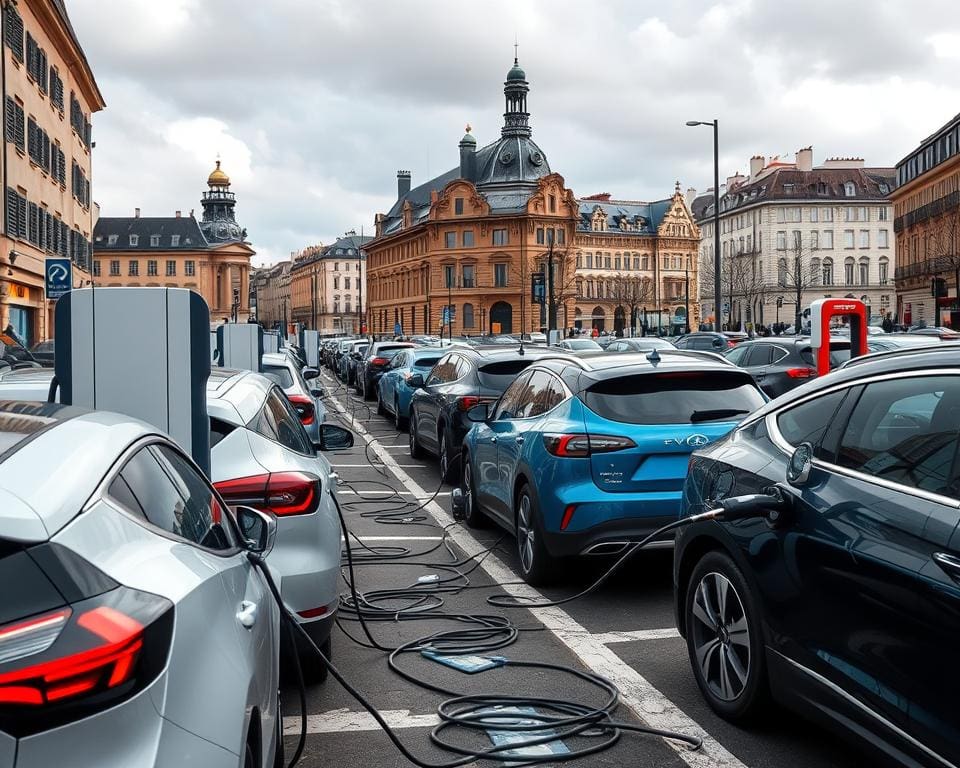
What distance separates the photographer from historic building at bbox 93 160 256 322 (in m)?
154

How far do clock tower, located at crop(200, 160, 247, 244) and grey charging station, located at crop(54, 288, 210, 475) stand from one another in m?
163

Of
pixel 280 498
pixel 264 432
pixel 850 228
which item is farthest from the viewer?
pixel 850 228

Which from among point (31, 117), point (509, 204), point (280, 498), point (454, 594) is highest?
point (509, 204)

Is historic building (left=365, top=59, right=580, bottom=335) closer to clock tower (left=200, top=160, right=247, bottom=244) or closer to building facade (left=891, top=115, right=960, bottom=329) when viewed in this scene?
building facade (left=891, top=115, right=960, bottom=329)

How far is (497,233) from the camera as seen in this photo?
116062mm

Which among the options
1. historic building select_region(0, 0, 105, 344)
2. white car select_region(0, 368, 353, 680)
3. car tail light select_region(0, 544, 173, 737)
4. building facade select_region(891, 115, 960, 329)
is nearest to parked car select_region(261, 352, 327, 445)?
white car select_region(0, 368, 353, 680)

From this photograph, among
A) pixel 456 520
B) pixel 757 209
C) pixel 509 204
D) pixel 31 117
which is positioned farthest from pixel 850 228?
pixel 456 520

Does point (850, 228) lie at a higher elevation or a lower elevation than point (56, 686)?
higher

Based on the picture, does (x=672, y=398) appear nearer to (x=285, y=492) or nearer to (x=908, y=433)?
(x=285, y=492)

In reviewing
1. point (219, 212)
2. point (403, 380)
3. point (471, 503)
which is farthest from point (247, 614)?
point (219, 212)

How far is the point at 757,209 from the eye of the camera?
12925 centimetres

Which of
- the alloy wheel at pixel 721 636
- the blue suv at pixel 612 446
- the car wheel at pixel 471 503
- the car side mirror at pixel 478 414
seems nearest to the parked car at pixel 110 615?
the alloy wheel at pixel 721 636

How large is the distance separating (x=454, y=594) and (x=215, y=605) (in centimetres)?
521

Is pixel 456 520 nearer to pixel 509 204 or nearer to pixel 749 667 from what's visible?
pixel 749 667
